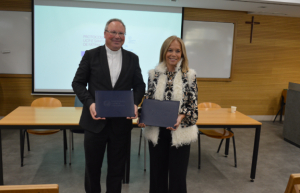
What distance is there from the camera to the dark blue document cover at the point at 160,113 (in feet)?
5.49

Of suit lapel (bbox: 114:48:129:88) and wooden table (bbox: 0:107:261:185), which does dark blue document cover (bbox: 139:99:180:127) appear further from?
wooden table (bbox: 0:107:261:185)

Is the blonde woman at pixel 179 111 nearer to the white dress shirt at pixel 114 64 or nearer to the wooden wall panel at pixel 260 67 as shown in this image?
the white dress shirt at pixel 114 64

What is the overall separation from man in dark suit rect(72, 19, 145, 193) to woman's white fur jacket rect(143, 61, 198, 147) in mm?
141

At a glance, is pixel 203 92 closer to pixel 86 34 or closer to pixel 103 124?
pixel 86 34

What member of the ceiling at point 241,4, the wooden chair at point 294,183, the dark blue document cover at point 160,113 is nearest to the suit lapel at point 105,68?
the dark blue document cover at point 160,113

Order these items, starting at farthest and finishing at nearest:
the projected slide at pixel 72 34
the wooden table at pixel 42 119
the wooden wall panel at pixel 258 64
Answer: the wooden wall panel at pixel 258 64 < the projected slide at pixel 72 34 < the wooden table at pixel 42 119

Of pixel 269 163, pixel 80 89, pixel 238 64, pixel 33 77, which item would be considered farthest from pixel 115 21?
pixel 238 64

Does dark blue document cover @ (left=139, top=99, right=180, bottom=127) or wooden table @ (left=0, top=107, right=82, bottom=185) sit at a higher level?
dark blue document cover @ (left=139, top=99, right=180, bottom=127)

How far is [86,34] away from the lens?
4.70 metres

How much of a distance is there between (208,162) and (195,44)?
2804 mm

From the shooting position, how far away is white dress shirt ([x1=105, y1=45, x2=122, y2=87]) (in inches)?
67.9

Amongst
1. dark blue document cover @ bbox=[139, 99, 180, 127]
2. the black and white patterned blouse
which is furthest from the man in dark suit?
the black and white patterned blouse

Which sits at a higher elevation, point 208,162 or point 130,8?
point 130,8

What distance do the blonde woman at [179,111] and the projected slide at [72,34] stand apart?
10.6ft
